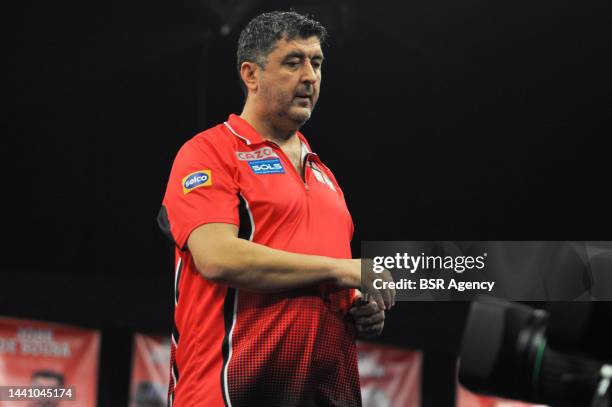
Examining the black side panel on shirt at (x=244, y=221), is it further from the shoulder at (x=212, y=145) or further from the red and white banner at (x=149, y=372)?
the red and white banner at (x=149, y=372)

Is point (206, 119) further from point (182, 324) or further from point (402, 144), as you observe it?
point (182, 324)

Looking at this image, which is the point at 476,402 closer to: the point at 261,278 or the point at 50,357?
the point at 50,357

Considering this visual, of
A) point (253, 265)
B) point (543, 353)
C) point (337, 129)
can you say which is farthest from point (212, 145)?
point (337, 129)

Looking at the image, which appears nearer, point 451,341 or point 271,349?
point 271,349

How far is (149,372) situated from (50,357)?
0.78m

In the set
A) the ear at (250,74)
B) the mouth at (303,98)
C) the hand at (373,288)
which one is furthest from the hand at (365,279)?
the ear at (250,74)

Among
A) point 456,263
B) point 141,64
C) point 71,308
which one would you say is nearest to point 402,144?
point 141,64

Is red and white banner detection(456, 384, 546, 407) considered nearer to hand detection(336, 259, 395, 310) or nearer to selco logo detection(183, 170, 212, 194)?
hand detection(336, 259, 395, 310)

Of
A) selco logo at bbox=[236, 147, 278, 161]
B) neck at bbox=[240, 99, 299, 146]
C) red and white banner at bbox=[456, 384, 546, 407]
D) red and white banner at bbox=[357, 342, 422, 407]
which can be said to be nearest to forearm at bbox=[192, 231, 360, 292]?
selco logo at bbox=[236, 147, 278, 161]

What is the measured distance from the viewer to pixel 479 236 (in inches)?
296

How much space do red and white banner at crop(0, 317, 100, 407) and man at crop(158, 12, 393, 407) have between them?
4.23 metres

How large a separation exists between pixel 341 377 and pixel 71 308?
5.10 metres

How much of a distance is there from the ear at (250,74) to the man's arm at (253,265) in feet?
1.62

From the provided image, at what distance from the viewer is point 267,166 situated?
2.23 m
